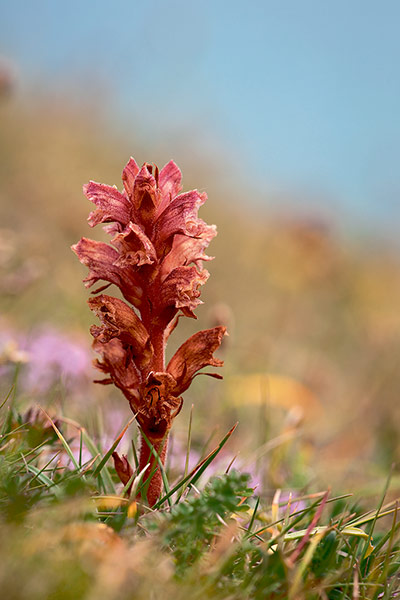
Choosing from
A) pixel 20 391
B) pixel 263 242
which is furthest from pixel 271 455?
pixel 263 242

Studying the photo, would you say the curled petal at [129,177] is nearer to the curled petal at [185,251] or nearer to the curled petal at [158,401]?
the curled petal at [185,251]

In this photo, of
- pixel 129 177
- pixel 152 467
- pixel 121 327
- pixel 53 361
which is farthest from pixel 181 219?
pixel 53 361

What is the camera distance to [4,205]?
263 inches

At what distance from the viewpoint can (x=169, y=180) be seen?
191cm

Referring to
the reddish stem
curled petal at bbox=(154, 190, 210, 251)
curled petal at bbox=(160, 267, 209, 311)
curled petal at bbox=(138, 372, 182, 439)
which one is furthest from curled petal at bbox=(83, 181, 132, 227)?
the reddish stem

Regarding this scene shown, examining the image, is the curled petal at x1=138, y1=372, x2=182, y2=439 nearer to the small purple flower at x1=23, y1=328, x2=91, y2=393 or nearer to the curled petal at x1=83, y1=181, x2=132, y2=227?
the curled petal at x1=83, y1=181, x2=132, y2=227

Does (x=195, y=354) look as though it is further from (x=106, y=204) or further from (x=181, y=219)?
(x=106, y=204)

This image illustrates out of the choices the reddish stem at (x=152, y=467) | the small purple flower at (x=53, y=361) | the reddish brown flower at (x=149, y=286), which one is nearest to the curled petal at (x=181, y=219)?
the reddish brown flower at (x=149, y=286)

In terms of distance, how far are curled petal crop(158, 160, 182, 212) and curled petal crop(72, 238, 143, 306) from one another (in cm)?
26

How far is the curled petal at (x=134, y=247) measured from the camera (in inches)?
68.5

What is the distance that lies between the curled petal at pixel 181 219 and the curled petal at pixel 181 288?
0.37ft

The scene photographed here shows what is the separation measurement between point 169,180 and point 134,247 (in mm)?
284

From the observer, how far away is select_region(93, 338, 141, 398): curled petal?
183 centimetres

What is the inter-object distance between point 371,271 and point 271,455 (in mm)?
8660
